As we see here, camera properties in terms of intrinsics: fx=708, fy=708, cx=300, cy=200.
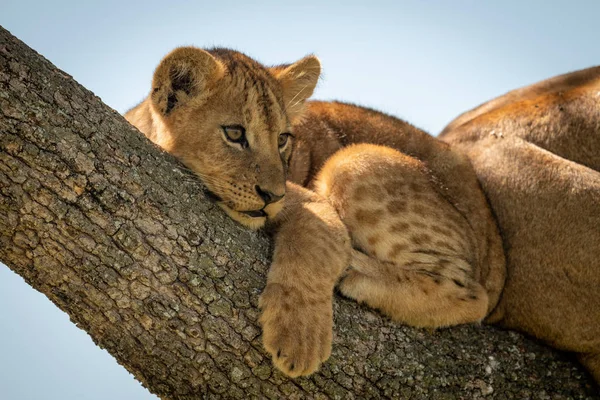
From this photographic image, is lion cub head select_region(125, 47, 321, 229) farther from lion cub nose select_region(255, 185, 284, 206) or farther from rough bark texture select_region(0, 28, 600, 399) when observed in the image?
rough bark texture select_region(0, 28, 600, 399)

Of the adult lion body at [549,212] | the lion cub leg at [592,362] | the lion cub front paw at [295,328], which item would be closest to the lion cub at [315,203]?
the lion cub front paw at [295,328]

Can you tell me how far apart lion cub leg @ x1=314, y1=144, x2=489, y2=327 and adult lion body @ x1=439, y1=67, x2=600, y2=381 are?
1.08ft

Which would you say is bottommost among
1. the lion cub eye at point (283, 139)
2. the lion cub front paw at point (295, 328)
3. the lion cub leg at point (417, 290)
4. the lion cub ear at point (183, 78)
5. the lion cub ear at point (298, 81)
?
the lion cub leg at point (417, 290)

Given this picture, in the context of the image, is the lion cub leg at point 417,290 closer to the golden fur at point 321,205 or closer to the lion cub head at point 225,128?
the golden fur at point 321,205

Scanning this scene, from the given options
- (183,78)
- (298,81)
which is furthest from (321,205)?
(183,78)

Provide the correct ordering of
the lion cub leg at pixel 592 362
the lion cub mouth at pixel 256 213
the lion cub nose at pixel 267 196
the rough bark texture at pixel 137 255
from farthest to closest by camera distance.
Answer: the lion cub leg at pixel 592 362 < the lion cub nose at pixel 267 196 < the lion cub mouth at pixel 256 213 < the rough bark texture at pixel 137 255

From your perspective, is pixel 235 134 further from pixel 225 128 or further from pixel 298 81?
pixel 298 81

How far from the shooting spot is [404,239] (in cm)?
454

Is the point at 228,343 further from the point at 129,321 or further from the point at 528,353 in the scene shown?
the point at 528,353

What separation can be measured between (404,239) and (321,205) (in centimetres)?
58

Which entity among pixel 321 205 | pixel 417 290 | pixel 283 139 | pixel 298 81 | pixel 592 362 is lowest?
pixel 592 362

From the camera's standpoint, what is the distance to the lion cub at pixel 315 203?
3803 millimetres

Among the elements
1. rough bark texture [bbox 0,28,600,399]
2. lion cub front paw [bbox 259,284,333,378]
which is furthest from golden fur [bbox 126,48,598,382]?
rough bark texture [bbox 0,28,600,399]

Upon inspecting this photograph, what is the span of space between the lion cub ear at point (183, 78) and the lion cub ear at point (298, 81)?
0.65 metres
